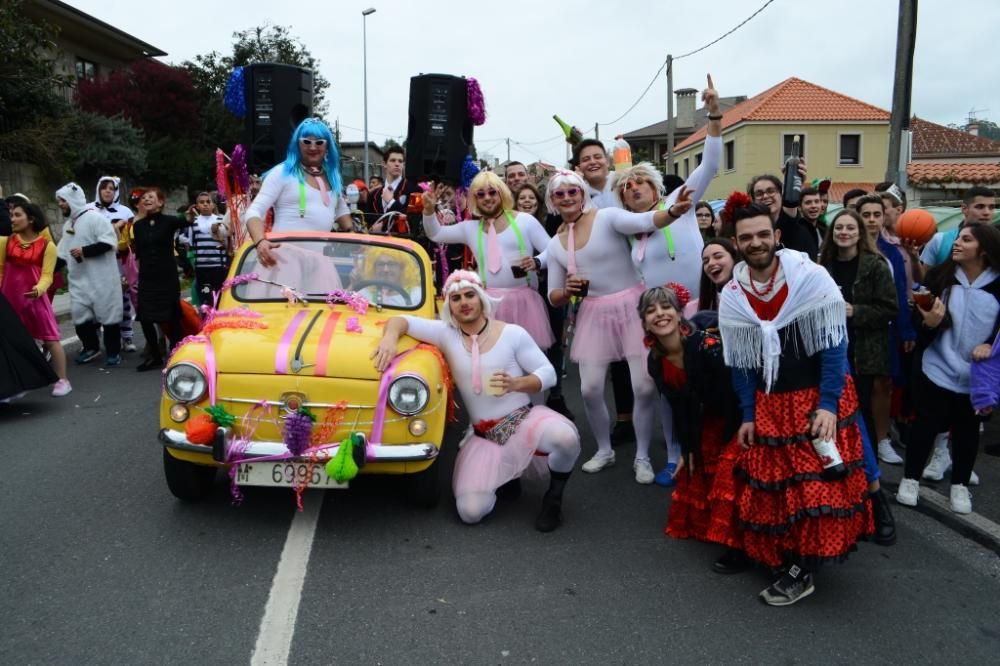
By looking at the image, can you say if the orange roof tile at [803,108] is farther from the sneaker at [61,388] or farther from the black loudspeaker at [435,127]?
the sneaker at [61,388]

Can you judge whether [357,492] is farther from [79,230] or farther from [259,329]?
[79,230]

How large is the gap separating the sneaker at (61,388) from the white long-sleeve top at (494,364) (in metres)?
4.55

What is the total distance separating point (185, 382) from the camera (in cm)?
382

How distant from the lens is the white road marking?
284 centimetres

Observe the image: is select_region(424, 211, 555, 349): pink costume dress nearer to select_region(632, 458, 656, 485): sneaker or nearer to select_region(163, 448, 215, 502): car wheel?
→ select_region(632, 458, 656, 485): sneaker

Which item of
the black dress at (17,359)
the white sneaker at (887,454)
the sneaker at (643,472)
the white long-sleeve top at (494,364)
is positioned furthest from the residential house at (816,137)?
the white long-sleeve top at (494,364)

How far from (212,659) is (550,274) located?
120 inches

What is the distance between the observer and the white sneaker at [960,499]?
4125mm

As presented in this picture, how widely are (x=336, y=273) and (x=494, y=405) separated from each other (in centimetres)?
141

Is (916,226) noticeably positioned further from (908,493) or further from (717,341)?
(717,341)

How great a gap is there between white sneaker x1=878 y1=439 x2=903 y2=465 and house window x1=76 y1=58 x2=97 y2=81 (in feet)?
87.1

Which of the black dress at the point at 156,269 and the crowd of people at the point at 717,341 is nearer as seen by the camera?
the crowd of people at the point at 717,341

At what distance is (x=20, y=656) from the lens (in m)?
2.78

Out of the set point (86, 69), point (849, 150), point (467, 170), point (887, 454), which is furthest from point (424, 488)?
point (849, 150)
